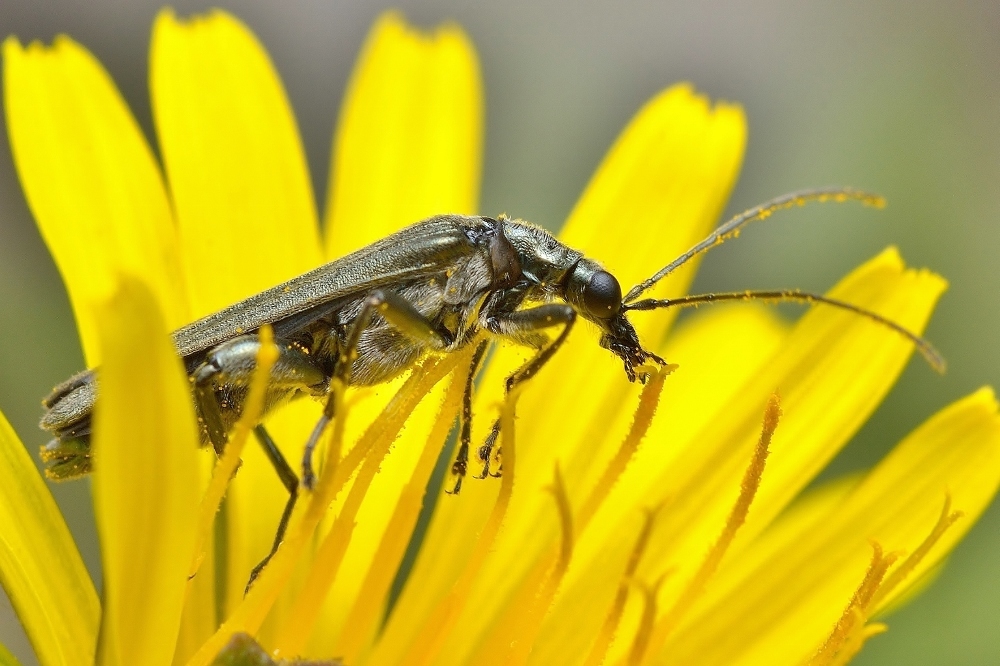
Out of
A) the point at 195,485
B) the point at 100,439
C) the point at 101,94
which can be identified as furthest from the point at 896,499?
the point at 101,94

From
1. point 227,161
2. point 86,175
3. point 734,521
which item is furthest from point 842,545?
point 86,175

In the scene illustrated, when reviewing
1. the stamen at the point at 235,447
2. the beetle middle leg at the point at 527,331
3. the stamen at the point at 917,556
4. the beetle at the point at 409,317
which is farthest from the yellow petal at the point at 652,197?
the stamen at the point at 235,447

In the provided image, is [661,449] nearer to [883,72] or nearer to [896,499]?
[896,499]

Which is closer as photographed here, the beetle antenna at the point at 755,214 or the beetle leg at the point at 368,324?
the beetle leg at the point at 368,324

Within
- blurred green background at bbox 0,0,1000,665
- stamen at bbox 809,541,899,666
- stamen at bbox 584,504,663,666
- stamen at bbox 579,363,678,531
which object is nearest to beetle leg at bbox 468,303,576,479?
stamen at bbox 579,363,678,531

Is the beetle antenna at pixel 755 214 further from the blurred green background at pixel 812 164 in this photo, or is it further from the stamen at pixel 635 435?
the blurred green background at pixel 812 164
